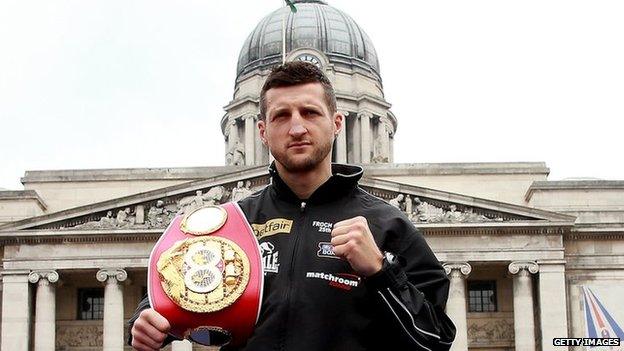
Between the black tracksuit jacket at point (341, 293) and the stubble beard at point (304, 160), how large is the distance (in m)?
0.13

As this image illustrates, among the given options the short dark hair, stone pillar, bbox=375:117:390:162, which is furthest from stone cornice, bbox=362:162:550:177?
the short dark hair

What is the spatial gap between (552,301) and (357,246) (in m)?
43.8

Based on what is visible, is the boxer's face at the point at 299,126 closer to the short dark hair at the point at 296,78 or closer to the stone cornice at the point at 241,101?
the short dark hair at the point at 296,78

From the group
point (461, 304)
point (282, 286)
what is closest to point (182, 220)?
point (282, 286)

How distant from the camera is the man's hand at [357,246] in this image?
4453 mm

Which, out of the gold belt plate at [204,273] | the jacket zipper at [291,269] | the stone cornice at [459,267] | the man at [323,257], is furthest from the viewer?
the stone cornice at [459,267]

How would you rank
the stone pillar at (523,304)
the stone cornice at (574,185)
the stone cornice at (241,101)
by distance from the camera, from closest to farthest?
the stone pillar at (523,304)
the stone cornice at (574,185)
the stone cornice at (241,101)

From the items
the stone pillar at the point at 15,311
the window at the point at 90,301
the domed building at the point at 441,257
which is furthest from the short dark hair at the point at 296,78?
the window at the point at 90,301

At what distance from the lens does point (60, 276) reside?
4812 cm

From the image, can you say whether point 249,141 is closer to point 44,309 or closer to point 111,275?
point 111,275

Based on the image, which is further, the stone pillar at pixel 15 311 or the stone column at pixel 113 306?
the stone column at pixel 113 306

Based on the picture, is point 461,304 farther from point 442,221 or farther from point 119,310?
point 119,310

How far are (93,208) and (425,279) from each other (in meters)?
44.0

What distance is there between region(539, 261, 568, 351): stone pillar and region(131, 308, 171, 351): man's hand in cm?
4340
